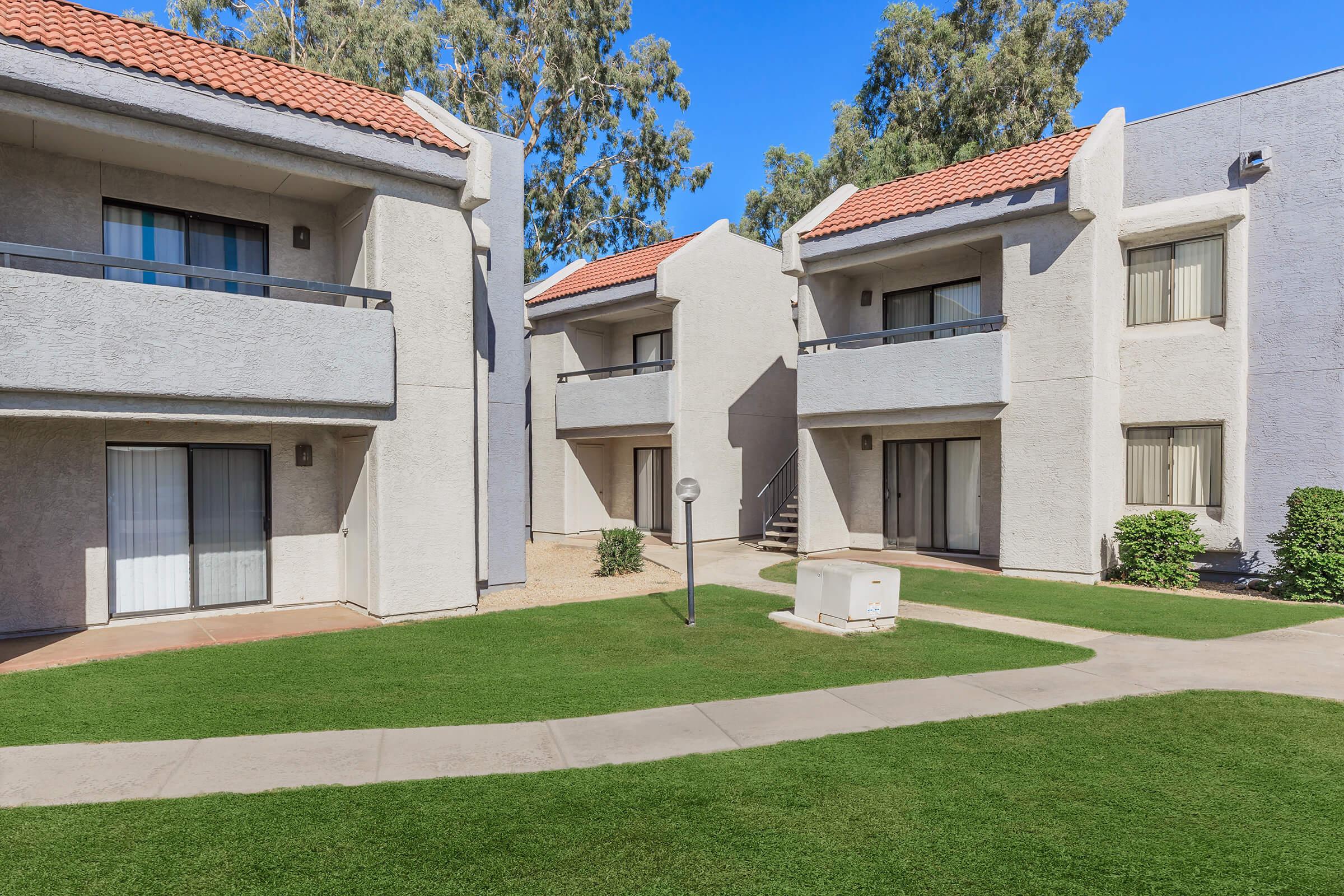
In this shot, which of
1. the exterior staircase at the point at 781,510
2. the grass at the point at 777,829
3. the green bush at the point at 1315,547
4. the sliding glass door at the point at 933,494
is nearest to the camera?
the grass at the point at 777,829

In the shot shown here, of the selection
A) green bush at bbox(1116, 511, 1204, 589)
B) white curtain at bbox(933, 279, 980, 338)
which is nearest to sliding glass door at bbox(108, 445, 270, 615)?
white curtain at bbox(933, 279, 980, 338)

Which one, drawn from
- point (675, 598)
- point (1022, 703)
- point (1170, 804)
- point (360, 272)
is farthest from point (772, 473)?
point (1170, 804)

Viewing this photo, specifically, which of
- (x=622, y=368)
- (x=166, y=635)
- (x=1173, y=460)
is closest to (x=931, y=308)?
(x=1173, y=460)

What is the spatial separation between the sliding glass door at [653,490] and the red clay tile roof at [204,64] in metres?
12.4

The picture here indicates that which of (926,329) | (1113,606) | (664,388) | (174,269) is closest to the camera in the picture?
(174,269)

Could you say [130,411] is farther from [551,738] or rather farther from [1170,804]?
[1170,804]

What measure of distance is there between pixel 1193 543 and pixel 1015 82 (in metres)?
22.9

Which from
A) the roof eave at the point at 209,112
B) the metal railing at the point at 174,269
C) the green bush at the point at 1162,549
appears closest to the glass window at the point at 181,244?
the metal railing at the point at 174,269

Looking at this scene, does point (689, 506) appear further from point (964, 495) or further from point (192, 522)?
point (964, 495)

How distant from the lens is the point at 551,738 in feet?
20.5

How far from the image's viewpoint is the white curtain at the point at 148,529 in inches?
415

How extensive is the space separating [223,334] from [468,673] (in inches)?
203

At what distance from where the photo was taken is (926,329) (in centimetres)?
1538

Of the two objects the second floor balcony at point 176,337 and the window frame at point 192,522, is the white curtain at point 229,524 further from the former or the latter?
the second floor balcony at point 176,337
